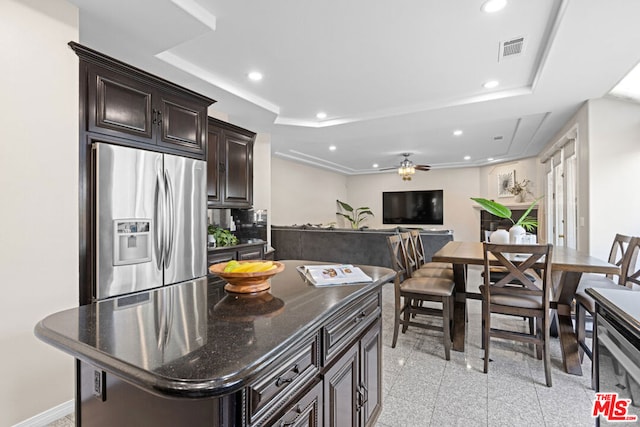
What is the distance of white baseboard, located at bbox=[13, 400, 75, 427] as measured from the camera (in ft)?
5.97

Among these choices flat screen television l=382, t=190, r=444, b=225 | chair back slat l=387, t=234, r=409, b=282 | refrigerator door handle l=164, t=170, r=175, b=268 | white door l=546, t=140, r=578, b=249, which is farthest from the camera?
flat screen television l=382, t=190, r=444, b=225

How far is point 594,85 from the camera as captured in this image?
3199mm

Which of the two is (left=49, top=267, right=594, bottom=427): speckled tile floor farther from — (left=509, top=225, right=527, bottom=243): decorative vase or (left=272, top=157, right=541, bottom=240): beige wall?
(left=272, top=157, right=541, bottom=240): beige wall

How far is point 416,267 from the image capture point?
370 centimetres

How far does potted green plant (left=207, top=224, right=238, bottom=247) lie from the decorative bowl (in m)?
2.54

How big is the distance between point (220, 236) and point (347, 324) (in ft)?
9.33

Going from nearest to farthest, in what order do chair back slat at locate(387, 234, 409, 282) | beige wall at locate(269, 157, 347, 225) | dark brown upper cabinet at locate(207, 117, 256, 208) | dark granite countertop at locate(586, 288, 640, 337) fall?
dark granite countertop at locate(586, 288, 640, 337) → chair back slat at locate(387, 234, 409, 282) → dark brown upper cabinet at locate(207, 117, 256, 208) → beige wall at locate(269, 157, 347, 225)

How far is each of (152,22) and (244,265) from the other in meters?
1.96

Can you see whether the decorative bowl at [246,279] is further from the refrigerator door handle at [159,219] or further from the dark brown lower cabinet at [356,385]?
the refrigerator door handle at [159,219]

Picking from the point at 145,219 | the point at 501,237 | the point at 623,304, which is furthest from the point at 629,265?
the point at 145,219

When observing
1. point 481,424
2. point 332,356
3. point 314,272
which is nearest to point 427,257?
point 481,424

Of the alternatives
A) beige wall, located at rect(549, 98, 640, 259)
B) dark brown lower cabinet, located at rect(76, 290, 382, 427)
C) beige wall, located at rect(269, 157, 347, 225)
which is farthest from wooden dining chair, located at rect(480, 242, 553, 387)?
beige wall, located at rect(269, 157, 347, 225)

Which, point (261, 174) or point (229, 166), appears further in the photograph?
point (261, 174)

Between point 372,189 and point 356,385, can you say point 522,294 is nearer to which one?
→ point 356,385
